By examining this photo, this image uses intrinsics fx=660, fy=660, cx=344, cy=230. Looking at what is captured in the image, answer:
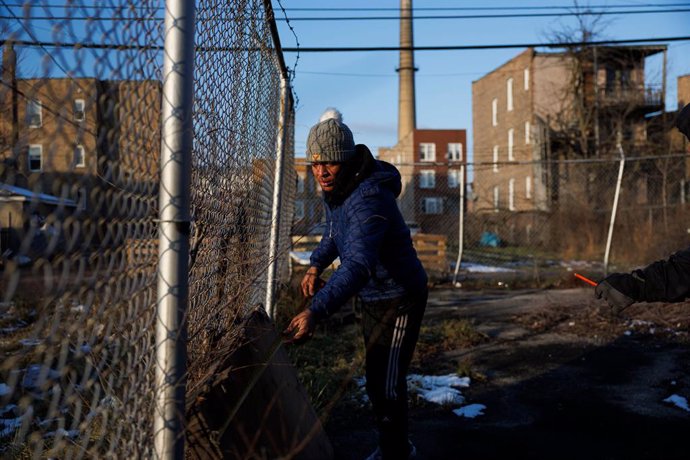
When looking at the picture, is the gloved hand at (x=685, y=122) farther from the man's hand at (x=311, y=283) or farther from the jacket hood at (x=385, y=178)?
the man's hand at (x=311, y=283)

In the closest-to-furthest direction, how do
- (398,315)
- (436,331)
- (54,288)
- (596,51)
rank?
1. (54,288)
2. (398,315)
3. (436,331)
4. (596,51)

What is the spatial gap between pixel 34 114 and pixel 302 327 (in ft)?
4.59

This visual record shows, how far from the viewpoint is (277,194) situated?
17.9 feet

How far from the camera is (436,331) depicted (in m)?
7.39

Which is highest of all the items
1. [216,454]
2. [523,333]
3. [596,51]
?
[596,51]

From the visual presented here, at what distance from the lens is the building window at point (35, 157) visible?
1277 mm

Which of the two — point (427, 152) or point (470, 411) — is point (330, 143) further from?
point (427, 152)

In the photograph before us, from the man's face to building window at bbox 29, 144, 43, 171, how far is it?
2129mm

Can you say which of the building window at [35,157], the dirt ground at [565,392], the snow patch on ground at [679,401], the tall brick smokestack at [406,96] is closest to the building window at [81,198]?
the building window at [35,157]

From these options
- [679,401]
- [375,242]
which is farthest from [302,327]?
[679,401]

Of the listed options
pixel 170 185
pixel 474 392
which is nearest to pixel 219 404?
pixel 170 185

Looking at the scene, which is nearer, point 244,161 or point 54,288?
point 54,288

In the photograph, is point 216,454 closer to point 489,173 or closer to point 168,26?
point 168,26

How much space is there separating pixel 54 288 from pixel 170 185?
1.38 ft
